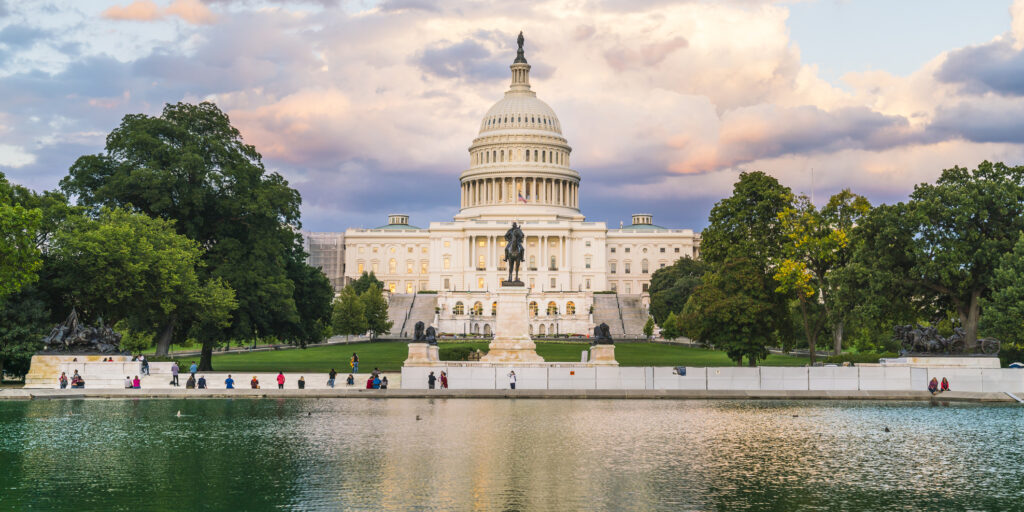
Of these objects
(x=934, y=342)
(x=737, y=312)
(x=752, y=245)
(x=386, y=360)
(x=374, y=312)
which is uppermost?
(x=752, y=245)

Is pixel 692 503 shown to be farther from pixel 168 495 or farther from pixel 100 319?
pixel 100 319

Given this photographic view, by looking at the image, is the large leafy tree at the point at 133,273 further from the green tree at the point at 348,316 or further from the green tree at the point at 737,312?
the green tree at the point at 348,316

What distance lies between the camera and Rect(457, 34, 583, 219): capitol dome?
15750 centimetres

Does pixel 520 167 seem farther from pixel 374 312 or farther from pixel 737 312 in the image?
pixel 737 312

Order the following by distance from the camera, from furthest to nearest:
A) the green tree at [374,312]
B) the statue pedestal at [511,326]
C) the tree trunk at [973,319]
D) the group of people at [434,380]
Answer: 1. the green tree at [374,312]
2. the tree trunk at [973,319]
3. the statue pedestal at [511,326]
4. the group of people at [434,380]

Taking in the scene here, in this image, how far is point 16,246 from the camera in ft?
123

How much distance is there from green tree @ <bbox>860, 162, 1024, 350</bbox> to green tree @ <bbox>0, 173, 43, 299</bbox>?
1356 inches

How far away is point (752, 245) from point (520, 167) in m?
107

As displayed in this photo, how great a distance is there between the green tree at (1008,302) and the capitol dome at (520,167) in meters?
115

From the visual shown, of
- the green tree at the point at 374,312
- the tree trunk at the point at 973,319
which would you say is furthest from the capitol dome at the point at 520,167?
the tree trunk at the point at 973,319

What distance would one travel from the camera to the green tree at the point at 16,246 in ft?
117

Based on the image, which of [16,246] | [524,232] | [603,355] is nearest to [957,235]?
[603,355]

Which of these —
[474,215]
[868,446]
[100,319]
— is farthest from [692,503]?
[474,215]

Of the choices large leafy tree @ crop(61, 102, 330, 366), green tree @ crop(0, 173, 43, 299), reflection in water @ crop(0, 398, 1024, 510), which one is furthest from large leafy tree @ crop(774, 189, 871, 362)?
green tree @ crop(0, 173, 43, 299)
